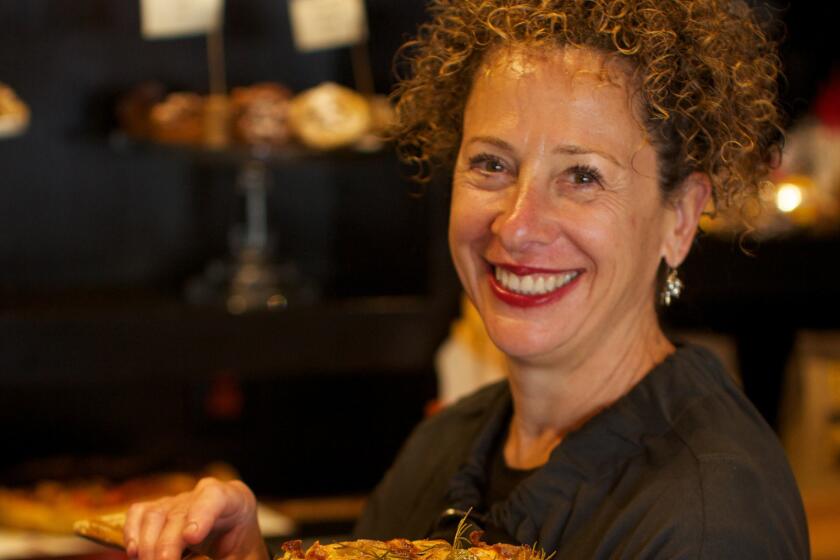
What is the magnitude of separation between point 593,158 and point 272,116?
175 centimetres

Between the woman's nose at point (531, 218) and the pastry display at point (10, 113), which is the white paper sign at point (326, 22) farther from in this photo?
the woman's nose at point (531, 218)

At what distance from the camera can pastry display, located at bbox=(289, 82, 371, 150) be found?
117 inches

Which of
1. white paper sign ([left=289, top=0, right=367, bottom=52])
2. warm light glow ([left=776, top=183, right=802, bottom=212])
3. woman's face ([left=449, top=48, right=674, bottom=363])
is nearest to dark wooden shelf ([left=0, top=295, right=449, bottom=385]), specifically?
white paper sign ([left=289, top=0, right=367, bottom=52])

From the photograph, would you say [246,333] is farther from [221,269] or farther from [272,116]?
[272,116]

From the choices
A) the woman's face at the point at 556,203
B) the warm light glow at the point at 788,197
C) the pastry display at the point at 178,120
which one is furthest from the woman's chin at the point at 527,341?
the warm light glow at the point at 788,197

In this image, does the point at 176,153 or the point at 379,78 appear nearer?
the point at 176,153

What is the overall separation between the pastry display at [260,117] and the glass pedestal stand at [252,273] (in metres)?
0.07

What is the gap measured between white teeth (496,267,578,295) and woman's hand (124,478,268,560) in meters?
0.36

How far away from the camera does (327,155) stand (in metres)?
3.02

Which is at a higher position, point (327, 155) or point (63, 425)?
point (327, 155)

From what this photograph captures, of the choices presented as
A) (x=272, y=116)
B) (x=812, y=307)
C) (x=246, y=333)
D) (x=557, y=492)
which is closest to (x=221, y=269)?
(x=246, y=333)

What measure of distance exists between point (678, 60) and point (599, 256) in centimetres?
22

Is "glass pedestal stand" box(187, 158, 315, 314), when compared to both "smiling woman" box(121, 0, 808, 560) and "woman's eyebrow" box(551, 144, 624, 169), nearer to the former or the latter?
"smiling woman" box(121, 0, 808, 560)

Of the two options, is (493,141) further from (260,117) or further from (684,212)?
(260,117)
